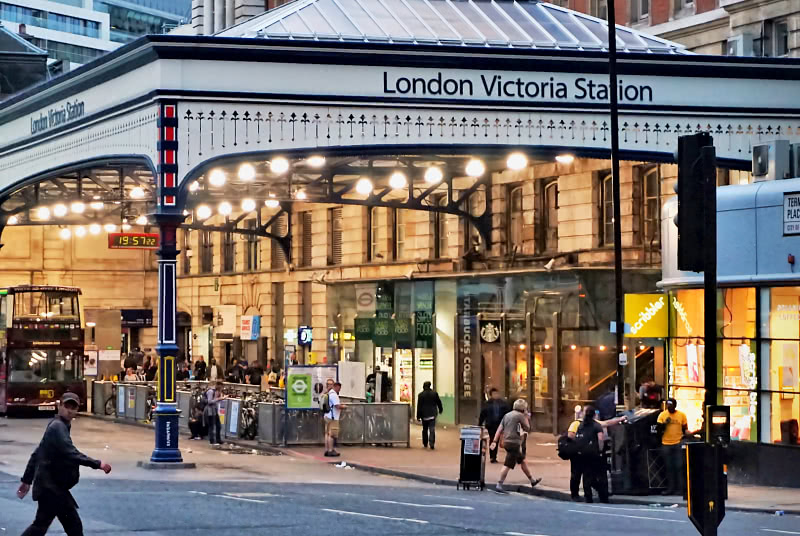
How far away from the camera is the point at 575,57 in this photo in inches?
1232

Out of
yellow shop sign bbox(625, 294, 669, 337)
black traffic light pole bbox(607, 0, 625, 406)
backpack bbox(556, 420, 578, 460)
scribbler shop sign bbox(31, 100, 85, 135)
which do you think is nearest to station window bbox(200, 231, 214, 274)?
scribbler shop sign bbox(31, 100, 85, 135)

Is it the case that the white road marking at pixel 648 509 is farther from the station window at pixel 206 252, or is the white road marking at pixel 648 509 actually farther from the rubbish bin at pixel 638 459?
the station window at pixel 206 252

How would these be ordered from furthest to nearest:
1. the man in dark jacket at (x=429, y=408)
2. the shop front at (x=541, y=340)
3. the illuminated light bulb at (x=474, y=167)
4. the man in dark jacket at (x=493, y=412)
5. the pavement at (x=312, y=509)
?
the illuminated light bulb at (x=474, y=167)
the shop front at (x=541, y=340)
the man in dark jacket at (x=429, y=408)
the man in dark jacket at (x=493, y=412)
the pavement at (x=312, y=509)

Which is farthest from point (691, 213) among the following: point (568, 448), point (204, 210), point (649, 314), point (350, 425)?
point (204, 210)

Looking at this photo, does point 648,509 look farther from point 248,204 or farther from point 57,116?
point 248,204

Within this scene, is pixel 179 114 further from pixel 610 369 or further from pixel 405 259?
pixel 405 259

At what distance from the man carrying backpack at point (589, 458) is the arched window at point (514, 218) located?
17.8 metres

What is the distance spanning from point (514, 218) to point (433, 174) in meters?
3.37

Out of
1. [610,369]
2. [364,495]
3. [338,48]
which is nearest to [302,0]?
[338,48]

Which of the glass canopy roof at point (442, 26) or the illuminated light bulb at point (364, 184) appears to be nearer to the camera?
the glass canopy roof at point (442, 26)

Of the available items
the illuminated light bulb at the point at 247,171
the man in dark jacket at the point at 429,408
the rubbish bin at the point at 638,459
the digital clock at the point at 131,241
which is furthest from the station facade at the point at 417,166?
the rubbish bin at the point at 638,459

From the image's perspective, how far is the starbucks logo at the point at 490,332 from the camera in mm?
42594

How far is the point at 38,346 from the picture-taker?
4966 centimetres

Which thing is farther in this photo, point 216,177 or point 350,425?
point 216,177
